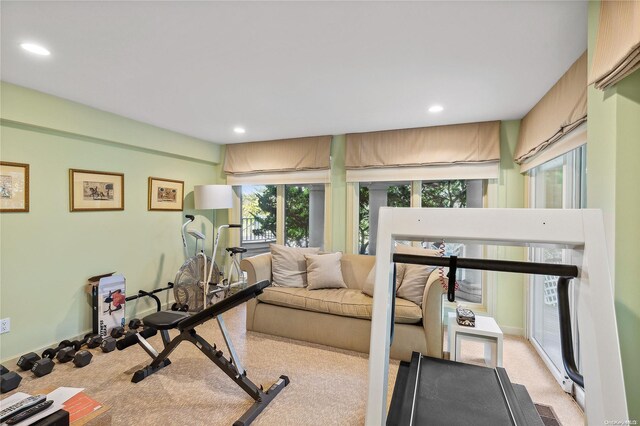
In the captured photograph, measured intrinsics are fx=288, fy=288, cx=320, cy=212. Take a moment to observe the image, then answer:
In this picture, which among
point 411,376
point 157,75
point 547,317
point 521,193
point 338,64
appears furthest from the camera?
point 521,193

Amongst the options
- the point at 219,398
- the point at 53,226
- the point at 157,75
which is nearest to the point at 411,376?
the point at 219,398

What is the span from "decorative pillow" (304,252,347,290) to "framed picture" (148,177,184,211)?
7.05 feet

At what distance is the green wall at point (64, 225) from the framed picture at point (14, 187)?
6cm

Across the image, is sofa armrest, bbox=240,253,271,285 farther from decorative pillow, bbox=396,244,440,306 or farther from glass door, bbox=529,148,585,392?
glass door, bbox=529,148,585,392

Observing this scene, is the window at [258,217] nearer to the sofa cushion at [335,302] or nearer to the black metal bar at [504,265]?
the sofa cushion at [335,302]

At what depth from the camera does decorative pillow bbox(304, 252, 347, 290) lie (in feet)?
10.9

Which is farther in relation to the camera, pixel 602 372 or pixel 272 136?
pixel 272 136

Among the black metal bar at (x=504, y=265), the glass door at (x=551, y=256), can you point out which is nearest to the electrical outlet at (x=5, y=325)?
the black metal bar at (x=504, y=265)

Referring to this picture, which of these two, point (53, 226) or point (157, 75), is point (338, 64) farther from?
point (53, 226)

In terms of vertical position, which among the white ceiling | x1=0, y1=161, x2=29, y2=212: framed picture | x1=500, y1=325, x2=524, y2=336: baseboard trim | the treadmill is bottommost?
x1=500, y1=325, x2=524, y2=336: baseboard trim

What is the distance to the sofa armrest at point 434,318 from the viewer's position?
261cm

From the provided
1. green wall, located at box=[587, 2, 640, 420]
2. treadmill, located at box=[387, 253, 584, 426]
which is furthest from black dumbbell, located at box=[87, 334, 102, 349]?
green wall, located at box=[587, 2, 640, 420]

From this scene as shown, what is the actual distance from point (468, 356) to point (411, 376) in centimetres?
183

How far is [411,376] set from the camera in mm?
1380
